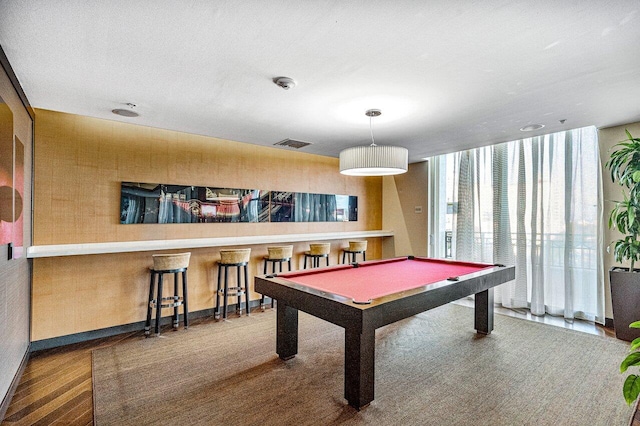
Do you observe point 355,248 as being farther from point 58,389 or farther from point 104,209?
point 58,389

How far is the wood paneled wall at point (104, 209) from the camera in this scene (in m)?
3.58

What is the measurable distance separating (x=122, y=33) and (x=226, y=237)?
321cm

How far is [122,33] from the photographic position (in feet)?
6.85

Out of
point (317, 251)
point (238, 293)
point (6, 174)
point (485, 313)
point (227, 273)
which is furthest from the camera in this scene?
point (317, 251)

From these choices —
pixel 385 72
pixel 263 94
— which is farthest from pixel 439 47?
pixel 263 94

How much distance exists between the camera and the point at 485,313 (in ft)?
12.6

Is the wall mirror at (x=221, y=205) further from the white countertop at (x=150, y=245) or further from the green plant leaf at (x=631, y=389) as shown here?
the green plant leaf at (x=631, y=389)

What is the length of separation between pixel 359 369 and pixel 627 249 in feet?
11.7

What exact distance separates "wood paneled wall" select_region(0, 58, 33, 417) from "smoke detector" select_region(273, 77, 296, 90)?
1975 mm

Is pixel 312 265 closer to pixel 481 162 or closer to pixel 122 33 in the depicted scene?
pixel 481 162

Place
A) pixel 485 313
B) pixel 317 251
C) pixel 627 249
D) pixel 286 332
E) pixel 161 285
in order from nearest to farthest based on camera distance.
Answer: pixel 286 332
pixel 627 249
pixel 485 313
pixel 161 285
pixel 317 251

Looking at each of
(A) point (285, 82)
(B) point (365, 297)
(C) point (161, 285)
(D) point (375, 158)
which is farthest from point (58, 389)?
(D) point (375, 158)

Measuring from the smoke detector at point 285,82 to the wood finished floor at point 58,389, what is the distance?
2923 mm

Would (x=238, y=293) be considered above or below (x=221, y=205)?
below
